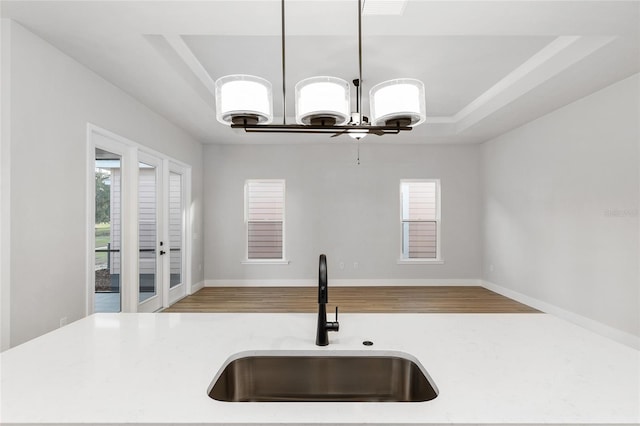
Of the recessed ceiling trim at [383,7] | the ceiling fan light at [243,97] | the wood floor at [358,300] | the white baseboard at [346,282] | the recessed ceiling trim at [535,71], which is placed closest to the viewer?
the ceiling fan light at [243,97]

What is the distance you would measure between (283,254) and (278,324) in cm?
472

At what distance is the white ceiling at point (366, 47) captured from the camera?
218 cm

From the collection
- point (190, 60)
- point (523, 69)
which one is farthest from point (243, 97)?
point (523, 69)

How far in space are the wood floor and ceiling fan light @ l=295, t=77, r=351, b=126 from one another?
3.22 meters

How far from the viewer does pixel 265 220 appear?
6242mm

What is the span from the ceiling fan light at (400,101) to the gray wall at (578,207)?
3238 millimetres

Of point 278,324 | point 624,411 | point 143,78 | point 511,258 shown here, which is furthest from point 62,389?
point 511,258

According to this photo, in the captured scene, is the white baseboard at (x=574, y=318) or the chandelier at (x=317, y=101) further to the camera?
the white baseboard at (x=574, y=318)

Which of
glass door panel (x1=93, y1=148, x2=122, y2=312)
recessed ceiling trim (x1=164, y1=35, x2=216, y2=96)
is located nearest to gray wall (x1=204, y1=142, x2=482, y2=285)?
recessed ceiling trim (x1=164, y1=35, x2=216, y2=96)

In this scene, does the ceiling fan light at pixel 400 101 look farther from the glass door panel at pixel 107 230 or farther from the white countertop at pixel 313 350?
→ the glass door panel at pixel 107 230

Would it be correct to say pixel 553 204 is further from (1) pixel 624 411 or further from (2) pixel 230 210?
(2) pixel 230 210

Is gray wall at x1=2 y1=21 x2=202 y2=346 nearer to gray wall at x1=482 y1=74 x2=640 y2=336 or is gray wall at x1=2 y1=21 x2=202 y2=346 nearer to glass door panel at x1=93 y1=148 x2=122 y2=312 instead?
glass door panel at x1=93 y1=148 x2=122 y2=312

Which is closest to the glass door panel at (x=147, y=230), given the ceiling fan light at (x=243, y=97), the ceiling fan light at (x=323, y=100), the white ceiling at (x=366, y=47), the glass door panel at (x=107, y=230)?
the glass door panel at (x=107, y=230)

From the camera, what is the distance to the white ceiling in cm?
218
